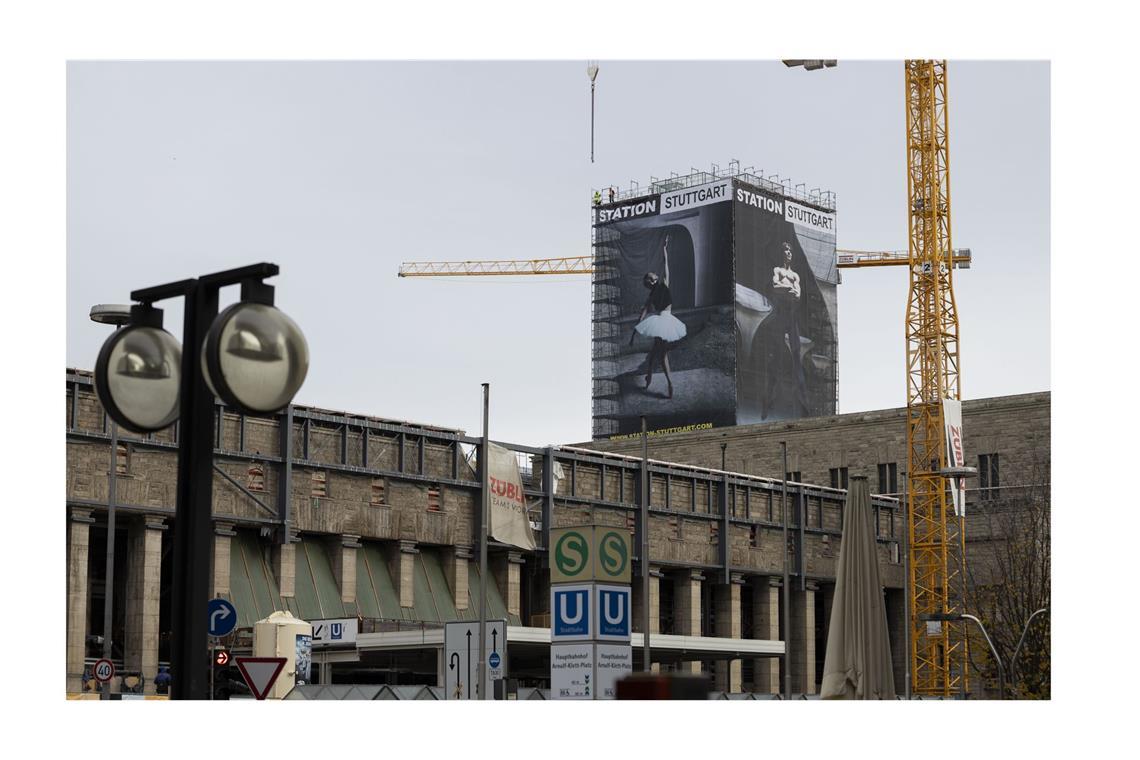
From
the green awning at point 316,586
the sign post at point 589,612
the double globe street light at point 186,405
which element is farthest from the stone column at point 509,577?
the double globe street light at point 186,405

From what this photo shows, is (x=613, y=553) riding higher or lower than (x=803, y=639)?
higher

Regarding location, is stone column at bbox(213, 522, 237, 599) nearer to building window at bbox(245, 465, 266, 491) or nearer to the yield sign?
building window at bbox(245, 465, 266, 491)

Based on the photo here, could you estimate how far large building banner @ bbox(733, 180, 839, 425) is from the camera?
365 feet

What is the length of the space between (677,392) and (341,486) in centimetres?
6399

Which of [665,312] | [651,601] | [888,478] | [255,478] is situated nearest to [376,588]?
[255,478]

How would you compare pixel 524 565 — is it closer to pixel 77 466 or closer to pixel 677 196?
pixel 77 466

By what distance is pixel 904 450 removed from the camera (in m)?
77.4

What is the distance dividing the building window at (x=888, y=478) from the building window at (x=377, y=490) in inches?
1262

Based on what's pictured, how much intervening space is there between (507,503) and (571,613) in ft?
106

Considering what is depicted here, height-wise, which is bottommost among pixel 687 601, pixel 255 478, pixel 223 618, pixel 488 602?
pixel 687 601

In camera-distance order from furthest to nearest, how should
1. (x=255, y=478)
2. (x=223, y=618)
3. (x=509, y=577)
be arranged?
(x=509, y=577) → (x=255, y=478) → (x=223, y=618)

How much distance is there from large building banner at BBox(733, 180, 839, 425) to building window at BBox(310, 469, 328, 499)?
6210cm

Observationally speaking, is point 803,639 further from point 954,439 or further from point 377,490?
point 377,490

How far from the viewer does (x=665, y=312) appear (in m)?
114
